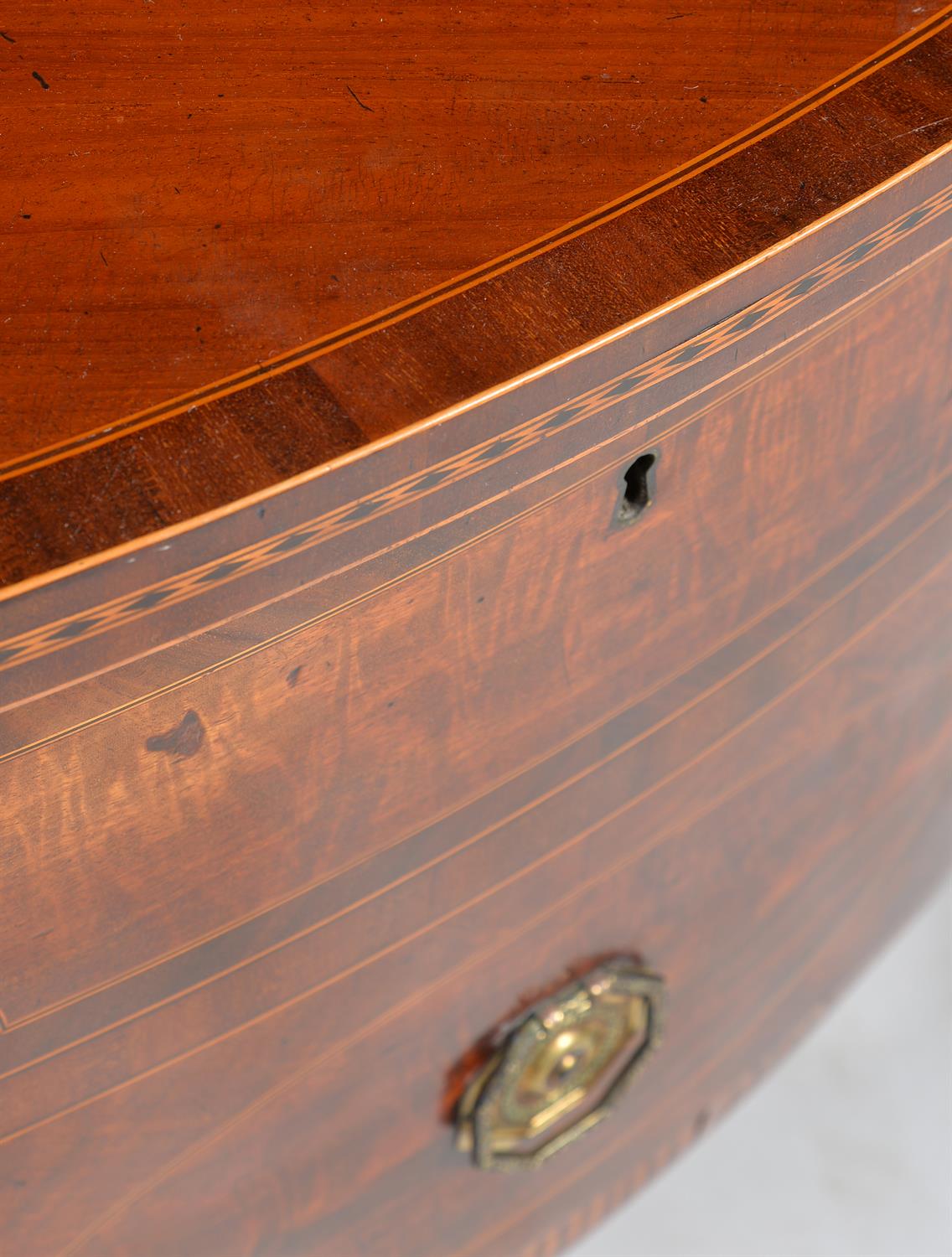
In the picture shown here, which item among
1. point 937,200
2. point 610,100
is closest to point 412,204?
point 610,100

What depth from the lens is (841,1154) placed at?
129cm

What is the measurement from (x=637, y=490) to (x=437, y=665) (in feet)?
0.30

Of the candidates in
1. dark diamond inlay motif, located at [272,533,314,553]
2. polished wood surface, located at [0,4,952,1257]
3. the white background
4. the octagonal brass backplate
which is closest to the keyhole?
polished wood surface, located at [0,4,952,1257]

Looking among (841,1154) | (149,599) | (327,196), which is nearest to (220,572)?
(149,599)

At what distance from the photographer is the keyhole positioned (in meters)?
0.50

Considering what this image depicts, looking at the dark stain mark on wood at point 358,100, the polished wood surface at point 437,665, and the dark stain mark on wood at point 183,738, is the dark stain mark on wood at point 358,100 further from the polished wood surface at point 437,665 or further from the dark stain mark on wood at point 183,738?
the dark stain mark on wood at point 183,738

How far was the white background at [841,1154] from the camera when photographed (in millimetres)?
1253

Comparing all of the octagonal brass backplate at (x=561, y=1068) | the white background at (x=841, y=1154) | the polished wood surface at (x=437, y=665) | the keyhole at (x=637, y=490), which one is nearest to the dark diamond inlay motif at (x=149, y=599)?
the polished wood surface at (x=437, y=665)

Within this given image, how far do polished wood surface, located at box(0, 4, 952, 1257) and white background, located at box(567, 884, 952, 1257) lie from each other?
22.3 inches

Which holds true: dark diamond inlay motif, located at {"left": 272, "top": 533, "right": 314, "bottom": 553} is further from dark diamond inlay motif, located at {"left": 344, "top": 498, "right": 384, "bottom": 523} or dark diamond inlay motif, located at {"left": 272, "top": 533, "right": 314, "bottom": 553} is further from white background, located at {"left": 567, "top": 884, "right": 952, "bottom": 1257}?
white background, located at {"left": 567, "top": 884, "right": 952, "bottom": 1257}

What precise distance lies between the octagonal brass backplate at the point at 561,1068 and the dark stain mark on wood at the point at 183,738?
1.02ft

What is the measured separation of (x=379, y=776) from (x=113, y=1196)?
227 millimetres

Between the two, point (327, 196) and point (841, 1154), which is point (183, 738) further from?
point (841, 1154)

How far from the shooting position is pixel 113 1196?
1.98 feet
